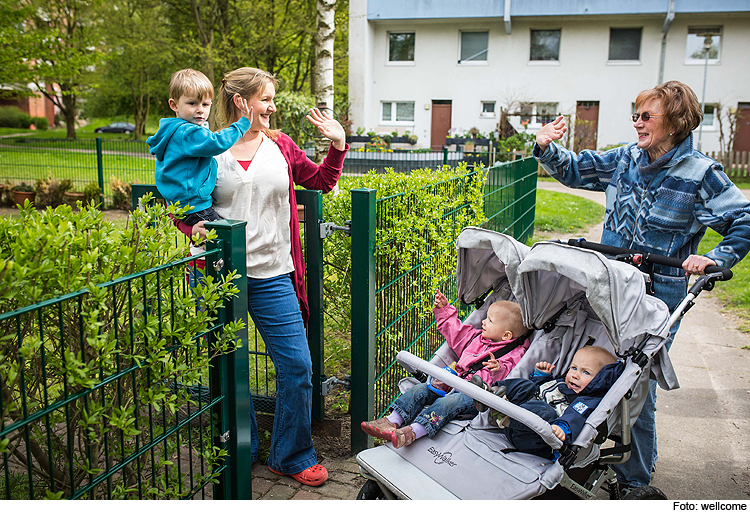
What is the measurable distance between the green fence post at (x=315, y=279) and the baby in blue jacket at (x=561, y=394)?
1230mm

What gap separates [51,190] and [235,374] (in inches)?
518

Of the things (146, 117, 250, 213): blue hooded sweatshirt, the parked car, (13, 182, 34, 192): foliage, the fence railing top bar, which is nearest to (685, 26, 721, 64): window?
(13, 182, 34, 192): foliage

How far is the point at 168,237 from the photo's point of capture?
8.04ft

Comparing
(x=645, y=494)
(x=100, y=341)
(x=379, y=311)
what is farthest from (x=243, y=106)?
(x=645, y=494)

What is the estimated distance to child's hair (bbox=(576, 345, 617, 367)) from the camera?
10.4ft

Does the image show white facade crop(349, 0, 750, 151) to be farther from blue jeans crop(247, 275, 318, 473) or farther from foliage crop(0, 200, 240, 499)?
foliage crop(0, 200, 240, 499)

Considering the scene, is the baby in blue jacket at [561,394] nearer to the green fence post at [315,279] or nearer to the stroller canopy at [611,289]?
the stroller canopy at [611,289]

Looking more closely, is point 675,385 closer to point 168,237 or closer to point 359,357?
point 359,357

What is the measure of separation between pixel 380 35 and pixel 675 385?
1305 inches

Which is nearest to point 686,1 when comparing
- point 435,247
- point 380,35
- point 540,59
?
point 540,59

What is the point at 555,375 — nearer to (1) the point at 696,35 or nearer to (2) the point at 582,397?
(2) the point at 582,397

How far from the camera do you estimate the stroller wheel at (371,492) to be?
304 centimetres

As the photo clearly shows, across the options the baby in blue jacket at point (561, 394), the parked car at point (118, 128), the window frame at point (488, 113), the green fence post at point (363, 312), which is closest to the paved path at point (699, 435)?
the green fence post at point (363, 312)
